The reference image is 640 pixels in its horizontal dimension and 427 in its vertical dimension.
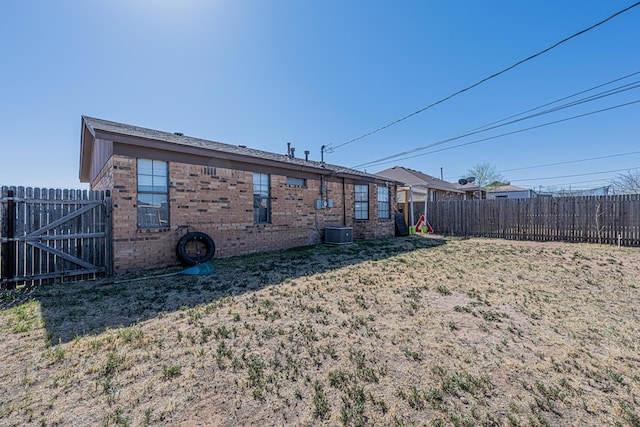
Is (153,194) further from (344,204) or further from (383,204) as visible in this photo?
(383,204)

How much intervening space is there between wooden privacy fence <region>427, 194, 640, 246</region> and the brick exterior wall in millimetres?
6638

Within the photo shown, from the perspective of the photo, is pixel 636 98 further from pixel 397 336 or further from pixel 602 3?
pixel 397 336

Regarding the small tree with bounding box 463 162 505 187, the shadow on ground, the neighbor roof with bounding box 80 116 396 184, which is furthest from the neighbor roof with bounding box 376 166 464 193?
the shadow on ground

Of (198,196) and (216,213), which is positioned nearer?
(198,196)

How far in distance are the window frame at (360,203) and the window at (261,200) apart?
4405mm

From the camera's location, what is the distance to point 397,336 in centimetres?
282

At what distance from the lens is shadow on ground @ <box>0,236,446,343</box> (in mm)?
3301

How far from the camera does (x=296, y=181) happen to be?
9.31m

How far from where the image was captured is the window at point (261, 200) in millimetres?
8188

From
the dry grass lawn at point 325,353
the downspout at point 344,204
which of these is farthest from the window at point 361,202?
the dry grass lawn at point 325,353

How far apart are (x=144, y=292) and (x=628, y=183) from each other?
35.7 m

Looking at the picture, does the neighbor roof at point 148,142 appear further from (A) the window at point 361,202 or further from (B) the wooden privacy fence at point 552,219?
(B) the wooden privacy fence at point 552,219

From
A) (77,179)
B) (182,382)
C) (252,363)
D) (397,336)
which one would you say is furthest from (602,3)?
(77,179)

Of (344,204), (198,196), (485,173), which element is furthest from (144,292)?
(485,173)
